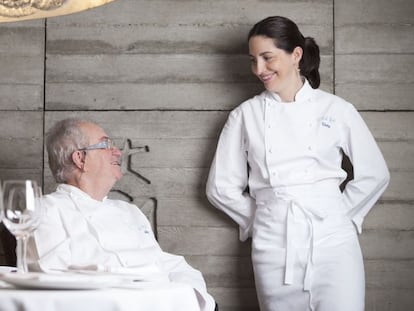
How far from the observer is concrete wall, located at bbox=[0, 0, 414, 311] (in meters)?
3.87

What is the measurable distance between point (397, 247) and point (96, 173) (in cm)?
158

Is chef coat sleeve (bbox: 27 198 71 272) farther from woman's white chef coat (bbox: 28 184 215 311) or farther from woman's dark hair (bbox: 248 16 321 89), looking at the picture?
woman's dark hair (bbox: 248 16 321 89)

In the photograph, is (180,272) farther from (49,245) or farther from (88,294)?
(88,294)

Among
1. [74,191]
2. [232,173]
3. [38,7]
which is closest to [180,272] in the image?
[74,191]

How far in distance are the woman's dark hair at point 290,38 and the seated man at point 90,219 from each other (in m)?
0.93

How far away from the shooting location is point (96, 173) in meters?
3.15

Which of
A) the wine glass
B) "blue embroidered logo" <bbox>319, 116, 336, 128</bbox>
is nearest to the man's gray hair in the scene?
"blue embroidered logo" <bbox>319, 116, 336, 128</bbox>

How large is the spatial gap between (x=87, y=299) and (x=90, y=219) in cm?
135

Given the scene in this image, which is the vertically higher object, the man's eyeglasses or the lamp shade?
the lamp shade

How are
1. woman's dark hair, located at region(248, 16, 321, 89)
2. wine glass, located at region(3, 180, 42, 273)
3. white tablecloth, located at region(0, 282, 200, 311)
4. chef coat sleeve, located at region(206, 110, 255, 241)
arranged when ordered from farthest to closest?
chef coat sleeve, located at region(206, 110, 255, 241), woman's dark hair, located at region(248, 16, 321, 89), wine glass, located at region(3, 180, 42, 273), white tablecloth, located at region(0, 282, 200, 311)

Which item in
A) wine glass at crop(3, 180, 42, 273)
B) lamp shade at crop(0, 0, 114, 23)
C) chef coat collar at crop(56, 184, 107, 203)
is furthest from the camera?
chef coat collar at crop(56, 184, 107, 203)

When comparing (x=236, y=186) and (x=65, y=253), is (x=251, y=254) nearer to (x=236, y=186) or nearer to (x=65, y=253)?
(x=236, y=186)

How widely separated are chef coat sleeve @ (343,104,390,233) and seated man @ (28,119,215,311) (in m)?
0.94

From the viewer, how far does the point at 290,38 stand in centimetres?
361
